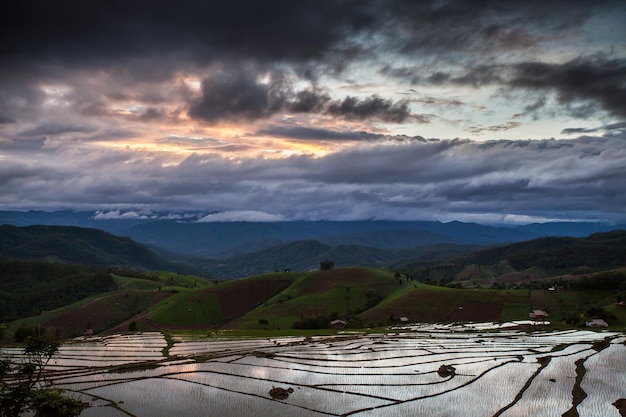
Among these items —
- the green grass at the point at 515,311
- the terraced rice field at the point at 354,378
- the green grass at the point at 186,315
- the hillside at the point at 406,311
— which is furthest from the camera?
the green grass at the point at 186,315

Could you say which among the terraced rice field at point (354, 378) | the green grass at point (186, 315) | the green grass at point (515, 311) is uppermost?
the terraced rice field at point (354, 378)

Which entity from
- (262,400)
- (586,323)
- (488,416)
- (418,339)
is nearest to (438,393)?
(488,416)

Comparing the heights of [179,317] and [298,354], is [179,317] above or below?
below

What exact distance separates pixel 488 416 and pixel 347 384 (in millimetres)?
16473

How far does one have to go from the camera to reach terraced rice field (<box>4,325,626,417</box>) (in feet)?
136

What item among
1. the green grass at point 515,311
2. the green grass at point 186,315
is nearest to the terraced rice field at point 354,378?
the green grass at point 515,311

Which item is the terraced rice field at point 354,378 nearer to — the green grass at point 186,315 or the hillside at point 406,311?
the hillside at point 406,311

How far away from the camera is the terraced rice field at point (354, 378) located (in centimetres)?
4156

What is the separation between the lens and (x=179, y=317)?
189 meters

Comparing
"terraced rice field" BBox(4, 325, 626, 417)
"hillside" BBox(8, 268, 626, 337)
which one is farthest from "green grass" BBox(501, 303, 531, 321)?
"terraced rice field" BBox(4, 325, 626, 417)

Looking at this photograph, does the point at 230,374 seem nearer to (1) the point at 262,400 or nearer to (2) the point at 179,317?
(1) the point at 262,400

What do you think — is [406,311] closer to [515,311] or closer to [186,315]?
[515,311]

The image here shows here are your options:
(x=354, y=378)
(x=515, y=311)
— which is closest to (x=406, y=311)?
(x=515, y=311)

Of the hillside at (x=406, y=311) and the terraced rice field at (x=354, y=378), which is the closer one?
the terraced rice field at (x=354, y=378)
